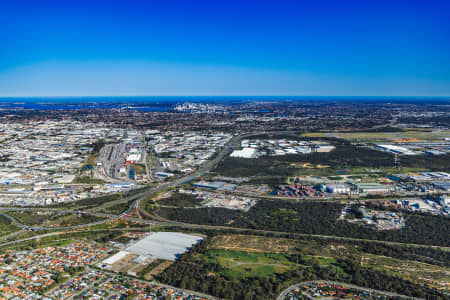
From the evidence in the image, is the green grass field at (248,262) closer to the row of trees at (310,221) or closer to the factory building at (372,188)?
the row of trees at (310,221)

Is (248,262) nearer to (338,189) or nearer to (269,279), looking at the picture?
(269,279)

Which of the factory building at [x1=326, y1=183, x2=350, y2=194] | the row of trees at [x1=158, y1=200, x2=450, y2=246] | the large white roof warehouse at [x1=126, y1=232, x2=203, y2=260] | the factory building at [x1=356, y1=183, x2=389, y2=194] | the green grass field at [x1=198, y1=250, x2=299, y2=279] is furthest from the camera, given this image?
the factory building at [x1=356, y1=183, x2=389, y2=194]

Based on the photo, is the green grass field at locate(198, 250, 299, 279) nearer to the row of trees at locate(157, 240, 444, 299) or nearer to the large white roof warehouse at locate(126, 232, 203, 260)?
the row of trees at locate(157, 240, 444, 299)

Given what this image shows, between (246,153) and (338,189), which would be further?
(246,153)

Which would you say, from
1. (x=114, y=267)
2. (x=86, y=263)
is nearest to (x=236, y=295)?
(x=114, y=267)

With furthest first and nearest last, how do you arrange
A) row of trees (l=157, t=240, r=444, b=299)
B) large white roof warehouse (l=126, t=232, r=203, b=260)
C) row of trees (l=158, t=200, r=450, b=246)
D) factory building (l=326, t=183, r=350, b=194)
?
1. factory building (l=326, t=183, r=350, b=194)
2. row of trees (l=158, t=200, r=450, b=246)
3. large white roof warehouse (l=126, t=232, r=203, b=260)
4. row of trees (l=157, t=240, r=444, b=299)

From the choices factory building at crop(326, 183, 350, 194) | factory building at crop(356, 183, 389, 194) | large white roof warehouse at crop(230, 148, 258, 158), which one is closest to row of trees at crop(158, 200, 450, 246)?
factory building at crop(326, 183, 350, 194)

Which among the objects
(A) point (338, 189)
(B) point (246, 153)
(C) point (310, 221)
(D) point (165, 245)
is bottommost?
(D) point (165, 245)

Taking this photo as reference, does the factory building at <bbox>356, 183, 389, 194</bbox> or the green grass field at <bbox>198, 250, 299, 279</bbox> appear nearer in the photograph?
the green grass field at <bbox>198, 250, 299, 279</bbox>

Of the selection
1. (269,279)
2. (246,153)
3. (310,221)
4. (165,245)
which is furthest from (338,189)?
(246,153)
